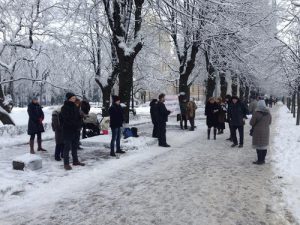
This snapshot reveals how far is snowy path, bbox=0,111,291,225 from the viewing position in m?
5.89

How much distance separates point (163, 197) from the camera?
707cm

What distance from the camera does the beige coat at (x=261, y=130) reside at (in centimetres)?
1062

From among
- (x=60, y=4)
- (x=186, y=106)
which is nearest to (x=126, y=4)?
(x=60, y=4)

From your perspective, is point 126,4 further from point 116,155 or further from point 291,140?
point 291,140

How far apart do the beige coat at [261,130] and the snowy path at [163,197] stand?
652 mm

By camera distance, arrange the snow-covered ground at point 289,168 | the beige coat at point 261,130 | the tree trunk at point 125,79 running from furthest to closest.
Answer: the tree trunk at point 125,79 < the beige coat at point 261,130 < the snow-covered ground at point 289,168

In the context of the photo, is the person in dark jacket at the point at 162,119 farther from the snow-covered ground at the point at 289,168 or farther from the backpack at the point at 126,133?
the snow-covered ground at the point at 289,168

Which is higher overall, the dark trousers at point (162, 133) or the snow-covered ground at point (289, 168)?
the dark trousers at point (162, 133)

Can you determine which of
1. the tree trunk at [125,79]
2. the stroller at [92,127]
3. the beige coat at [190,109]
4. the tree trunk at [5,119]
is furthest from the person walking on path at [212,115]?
the tree trunk at [5,119]

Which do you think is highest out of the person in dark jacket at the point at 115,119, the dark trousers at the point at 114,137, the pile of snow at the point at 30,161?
the person in dark jacket at the point at 115,119

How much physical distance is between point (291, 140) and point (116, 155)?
8.38 metres

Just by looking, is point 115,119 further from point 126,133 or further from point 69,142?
point 126,133

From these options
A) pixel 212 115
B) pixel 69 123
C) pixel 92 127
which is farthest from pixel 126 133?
pixel 69 123

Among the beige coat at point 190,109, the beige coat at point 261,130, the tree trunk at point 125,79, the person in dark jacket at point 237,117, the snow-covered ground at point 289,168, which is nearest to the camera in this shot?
the snow-covered ground at point 289,168
